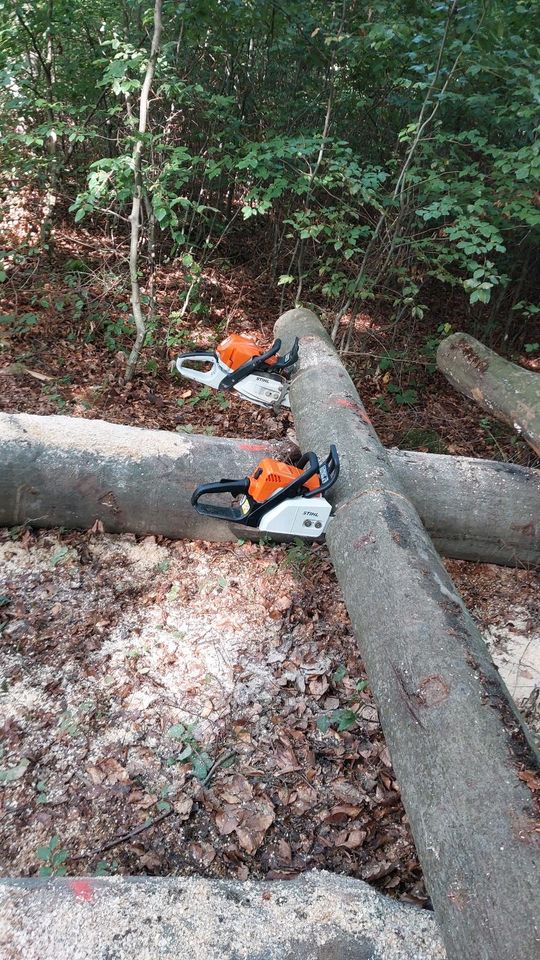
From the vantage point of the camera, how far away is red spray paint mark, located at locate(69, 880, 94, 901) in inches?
62.1

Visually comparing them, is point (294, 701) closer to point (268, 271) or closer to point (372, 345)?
point (372, 345)

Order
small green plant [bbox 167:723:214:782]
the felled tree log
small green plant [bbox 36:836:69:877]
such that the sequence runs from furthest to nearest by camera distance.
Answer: the felled tree log
small green plant [bbox 167:723:214:782]
small green plant [bbox 36:836:69:877]

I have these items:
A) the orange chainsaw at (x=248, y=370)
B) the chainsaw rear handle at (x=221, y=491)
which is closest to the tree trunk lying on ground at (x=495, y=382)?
the orange chainsaw at (x=248, y=370)

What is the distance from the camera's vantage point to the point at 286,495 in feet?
9.25

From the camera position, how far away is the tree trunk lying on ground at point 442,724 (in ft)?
5.02

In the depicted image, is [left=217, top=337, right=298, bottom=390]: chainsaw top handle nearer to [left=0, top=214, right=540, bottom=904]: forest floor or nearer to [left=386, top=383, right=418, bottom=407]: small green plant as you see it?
[left=0, top=214, right=540, bottom=904]: forest floor

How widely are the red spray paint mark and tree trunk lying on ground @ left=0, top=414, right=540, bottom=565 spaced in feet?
6.91

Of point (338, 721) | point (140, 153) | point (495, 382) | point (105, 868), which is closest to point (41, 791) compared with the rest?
point (105, 868)

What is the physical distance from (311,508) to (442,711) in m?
1.16

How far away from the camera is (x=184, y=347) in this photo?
5.75 metres

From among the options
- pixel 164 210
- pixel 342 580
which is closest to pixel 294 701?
pixel 342 580

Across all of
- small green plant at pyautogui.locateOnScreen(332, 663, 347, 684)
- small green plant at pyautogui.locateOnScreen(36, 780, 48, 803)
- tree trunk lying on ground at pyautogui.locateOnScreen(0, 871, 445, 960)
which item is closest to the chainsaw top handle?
small green plant at pyautogui.locateOnScreen(332, 663, 347, 684)

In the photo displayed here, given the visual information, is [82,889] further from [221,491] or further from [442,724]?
[221,491]

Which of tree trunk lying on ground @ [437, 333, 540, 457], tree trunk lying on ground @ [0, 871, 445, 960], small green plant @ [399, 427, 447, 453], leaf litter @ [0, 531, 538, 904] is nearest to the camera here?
tree trunk lying on ground @ [0, 871, 445, 960]
